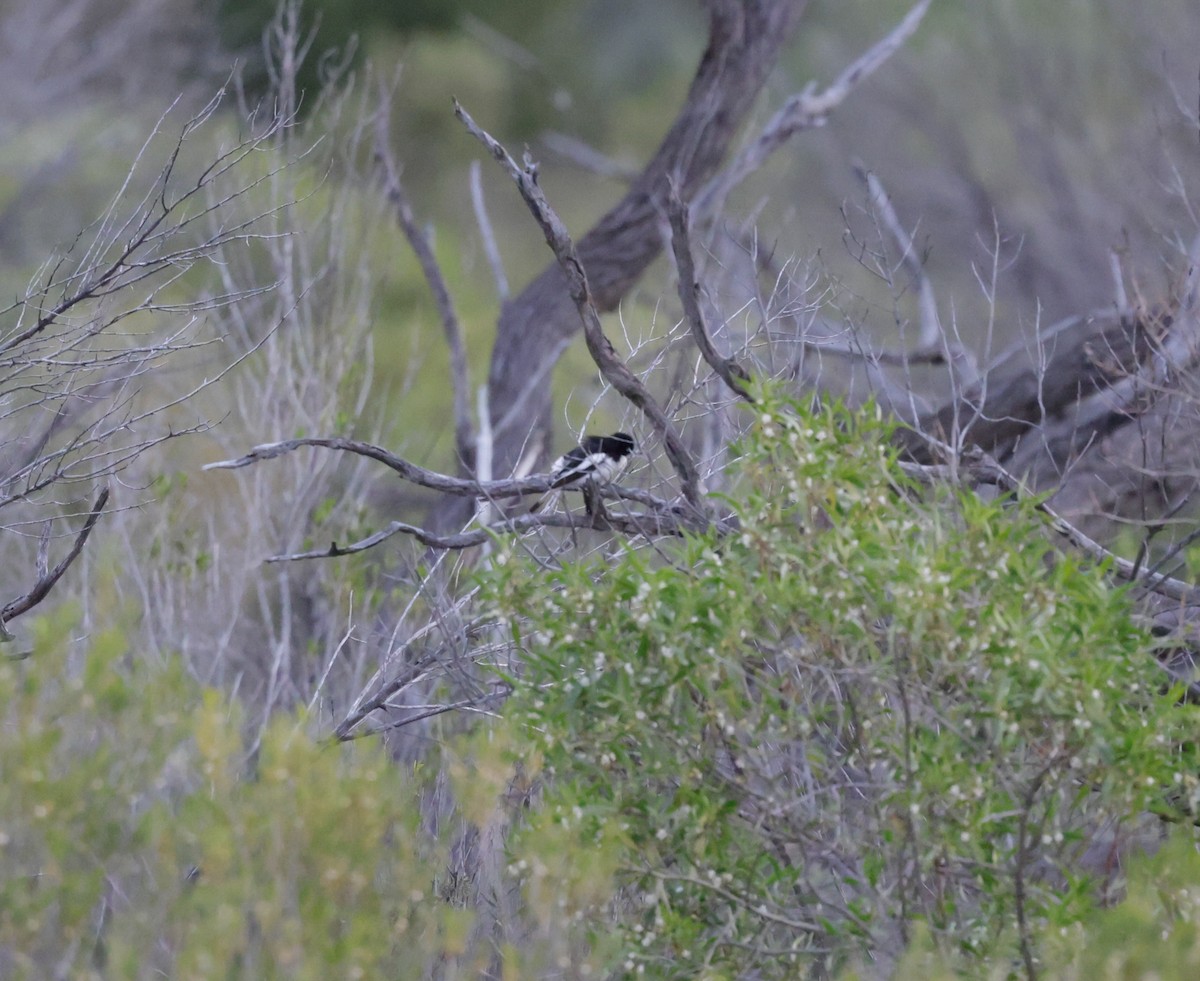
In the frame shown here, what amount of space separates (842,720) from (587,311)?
1364 millimetres

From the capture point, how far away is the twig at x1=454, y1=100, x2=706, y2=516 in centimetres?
350

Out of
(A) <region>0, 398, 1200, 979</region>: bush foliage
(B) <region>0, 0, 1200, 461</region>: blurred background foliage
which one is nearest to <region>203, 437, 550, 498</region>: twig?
(A) <region>0, 398, 1200, 979</region>: bush foliage

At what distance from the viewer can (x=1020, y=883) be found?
105 inches

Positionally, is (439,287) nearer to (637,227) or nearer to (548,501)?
(637,227)

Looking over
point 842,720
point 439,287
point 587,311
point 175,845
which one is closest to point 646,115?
point 439,287

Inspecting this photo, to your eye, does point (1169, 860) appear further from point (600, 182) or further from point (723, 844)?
point (600, 182)

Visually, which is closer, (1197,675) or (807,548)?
(807,548)

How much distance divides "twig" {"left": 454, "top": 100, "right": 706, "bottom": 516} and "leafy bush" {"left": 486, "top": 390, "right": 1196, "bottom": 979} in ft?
2.23

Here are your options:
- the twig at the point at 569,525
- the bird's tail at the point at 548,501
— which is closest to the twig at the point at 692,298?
the twig at the point at 569,525

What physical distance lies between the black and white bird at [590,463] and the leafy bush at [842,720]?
2.90ft

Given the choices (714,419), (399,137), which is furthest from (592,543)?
(399,137)

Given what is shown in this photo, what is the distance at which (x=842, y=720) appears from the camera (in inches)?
113

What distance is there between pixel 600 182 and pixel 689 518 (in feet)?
36.3

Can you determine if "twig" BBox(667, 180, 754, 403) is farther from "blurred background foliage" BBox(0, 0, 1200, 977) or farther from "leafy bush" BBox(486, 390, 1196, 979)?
"leafy bush" BBox(486, 390, 1196, 979)
